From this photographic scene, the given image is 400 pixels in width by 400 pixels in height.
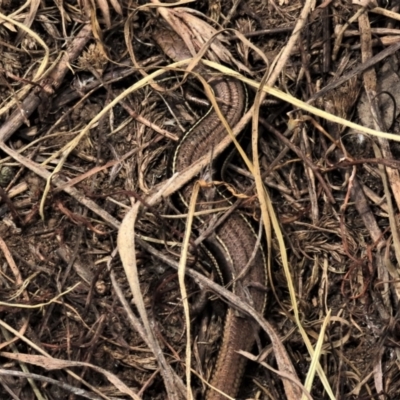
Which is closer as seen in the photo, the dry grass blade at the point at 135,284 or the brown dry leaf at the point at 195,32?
the dry grass blade at the point at 135,284

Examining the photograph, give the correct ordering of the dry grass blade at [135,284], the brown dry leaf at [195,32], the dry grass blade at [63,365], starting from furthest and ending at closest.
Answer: the brown dry leaf at [195,32], the dry grass blade at [63,365], the dry grass blade at [135,284]

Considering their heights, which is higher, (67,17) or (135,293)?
(67,17)

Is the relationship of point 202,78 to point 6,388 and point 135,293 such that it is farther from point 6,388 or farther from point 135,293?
point 6,388

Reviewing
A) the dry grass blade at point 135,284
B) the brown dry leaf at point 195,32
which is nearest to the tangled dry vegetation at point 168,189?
the brown dry leaf at point 195,32

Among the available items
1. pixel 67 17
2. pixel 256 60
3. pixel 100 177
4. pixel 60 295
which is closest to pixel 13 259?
pixel 60 295

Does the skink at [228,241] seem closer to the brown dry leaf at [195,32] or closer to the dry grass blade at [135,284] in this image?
the brown dry leaf at [195,32]

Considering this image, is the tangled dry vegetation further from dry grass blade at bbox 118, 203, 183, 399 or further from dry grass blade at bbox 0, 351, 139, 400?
dry grass blade at bbox 118, 203, 183, 399
